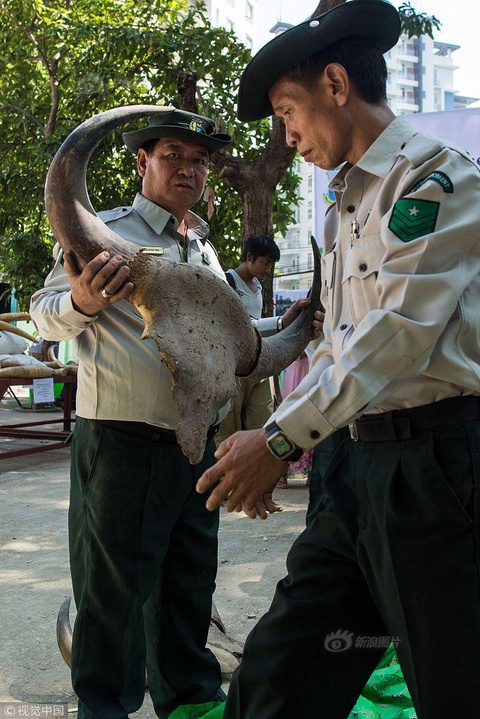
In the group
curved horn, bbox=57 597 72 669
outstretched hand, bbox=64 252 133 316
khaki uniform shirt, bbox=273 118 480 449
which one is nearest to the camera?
khaki uniform shirt, bbox=273 118 480 449

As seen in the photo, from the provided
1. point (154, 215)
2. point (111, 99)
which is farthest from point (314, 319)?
point (111, 99)

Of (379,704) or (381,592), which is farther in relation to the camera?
(379,704)

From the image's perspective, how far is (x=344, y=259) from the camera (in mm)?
1919

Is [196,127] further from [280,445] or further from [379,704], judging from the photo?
[379,704]

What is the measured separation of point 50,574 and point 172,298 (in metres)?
2.89

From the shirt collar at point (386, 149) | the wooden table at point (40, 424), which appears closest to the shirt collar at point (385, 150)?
the shirt collar at point (386, 149)

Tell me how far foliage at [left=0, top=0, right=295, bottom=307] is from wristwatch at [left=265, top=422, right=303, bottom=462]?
725cm

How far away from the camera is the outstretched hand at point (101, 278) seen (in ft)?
6.86

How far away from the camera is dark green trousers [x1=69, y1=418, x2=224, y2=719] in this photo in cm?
245

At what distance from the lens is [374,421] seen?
69.7 inches

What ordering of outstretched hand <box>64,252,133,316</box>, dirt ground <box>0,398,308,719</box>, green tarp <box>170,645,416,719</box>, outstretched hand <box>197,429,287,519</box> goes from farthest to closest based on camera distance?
dirt ground <box>0,398,308,719</box>, green tarp <box>170,645,416,719</box>, outstretched hand <box>64,252,133,316</box>, outstretched hand <box>197,429,287,519</box>

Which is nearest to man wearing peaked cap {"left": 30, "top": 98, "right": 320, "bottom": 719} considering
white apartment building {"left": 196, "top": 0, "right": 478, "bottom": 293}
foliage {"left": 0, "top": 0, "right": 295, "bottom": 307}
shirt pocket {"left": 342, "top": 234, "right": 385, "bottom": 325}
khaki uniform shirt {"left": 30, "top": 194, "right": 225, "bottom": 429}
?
khaki uniform shirt {"left": 30, "top": 194, "right": 225, "bottom": 429}

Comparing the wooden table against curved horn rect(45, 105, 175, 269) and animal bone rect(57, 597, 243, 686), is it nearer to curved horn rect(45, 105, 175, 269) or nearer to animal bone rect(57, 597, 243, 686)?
animal bone rect(57, 597, 243, 686)

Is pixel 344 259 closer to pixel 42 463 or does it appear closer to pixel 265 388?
pixel 265 388
